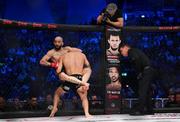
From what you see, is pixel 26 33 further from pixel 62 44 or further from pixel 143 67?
pixel 143 67

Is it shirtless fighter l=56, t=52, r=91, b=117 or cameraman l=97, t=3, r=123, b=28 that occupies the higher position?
cameraman l=97, t=3, r=123, b=28

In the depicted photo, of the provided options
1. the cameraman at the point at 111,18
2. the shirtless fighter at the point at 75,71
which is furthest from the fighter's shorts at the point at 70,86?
the cameraman at the point at 111,18

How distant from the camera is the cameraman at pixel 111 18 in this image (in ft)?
15.3

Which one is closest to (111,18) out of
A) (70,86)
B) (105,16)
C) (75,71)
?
(105,16)

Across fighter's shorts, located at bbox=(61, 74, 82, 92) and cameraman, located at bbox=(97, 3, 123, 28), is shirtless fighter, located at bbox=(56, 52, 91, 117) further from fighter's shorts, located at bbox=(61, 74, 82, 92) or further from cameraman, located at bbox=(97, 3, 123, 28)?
cameraman, located at bbox=(97, 3, 123, 28)

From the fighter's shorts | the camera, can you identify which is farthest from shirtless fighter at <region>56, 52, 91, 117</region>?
the camera

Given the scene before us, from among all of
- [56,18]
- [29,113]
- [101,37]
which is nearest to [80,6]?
[56,18]

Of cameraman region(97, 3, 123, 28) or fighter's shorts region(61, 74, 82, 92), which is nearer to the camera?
fighter's shorts region(61, 74, 82, 92)

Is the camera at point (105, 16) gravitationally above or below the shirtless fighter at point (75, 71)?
above

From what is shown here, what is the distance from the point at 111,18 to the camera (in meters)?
4.73

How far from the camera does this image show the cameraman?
468 cm

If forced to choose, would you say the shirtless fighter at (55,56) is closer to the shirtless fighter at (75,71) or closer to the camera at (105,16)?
the shirtless fighter at (75,71)

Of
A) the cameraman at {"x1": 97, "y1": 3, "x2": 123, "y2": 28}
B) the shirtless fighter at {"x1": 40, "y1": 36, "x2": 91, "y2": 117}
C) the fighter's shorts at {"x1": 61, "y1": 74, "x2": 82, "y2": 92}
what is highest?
the cameraman at {"x1": 97, "y1": 3, "x2": 123, "y2": 28}

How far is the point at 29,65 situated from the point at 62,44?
423mm
